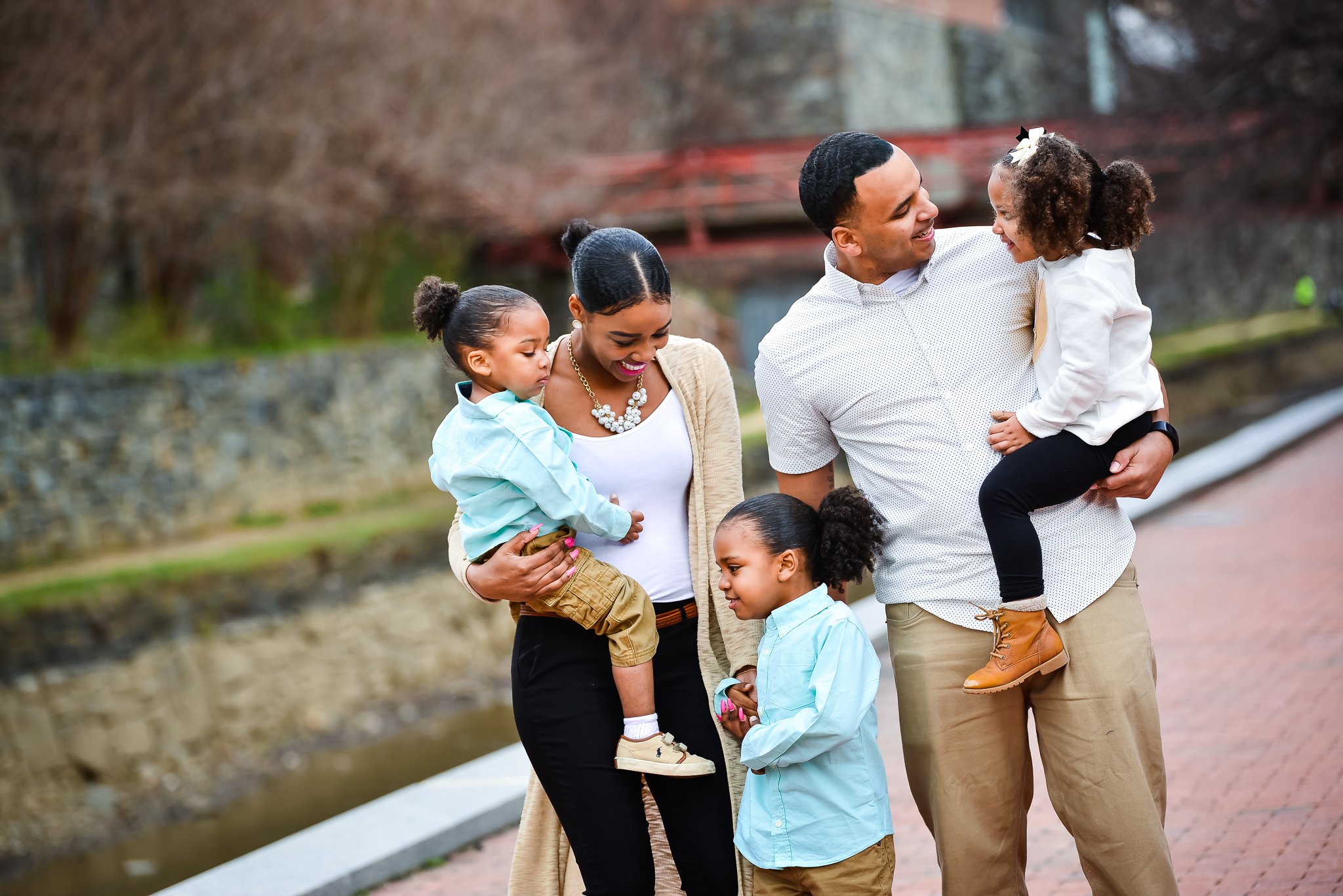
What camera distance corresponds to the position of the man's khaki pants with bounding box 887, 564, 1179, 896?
8.82ft

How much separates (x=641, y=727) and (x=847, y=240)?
1.09 m

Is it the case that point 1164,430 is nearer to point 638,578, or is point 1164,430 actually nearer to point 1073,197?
point 1073,197

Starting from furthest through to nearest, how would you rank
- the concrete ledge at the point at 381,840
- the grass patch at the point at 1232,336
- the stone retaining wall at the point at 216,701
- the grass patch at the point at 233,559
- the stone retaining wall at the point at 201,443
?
the grass patch at the point at 1232,336 → the stone retaining wall at the point at 201,443 → the grass patch at the point at 233,559 → the stone retaining wall at the point at 216,701 → the concrete ledge at the point at 381,840

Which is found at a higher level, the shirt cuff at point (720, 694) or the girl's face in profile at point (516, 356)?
the girl's face in profile at point (516, 356)

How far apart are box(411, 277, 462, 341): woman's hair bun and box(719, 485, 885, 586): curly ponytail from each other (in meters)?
0.77

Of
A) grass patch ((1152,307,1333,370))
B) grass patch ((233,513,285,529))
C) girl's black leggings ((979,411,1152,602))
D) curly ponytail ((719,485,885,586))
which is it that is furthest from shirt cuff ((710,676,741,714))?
grass patch ((1152,307,1333,370))

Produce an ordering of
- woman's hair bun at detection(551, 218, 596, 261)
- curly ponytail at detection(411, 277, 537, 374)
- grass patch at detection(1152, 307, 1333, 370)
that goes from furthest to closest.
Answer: grass patch at detection(1152, 307, 1333, 370) < woman's hair bun at detection(551, 218, 596, 261) < curly ponytail at detection(411, 277, 537, 374)

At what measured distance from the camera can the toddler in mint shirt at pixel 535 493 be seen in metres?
2.79

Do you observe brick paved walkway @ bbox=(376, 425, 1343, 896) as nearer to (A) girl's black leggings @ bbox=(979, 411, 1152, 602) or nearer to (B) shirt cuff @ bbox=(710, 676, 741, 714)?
(B) shirt cuff @ bbox=(710, 676, 741, 714)

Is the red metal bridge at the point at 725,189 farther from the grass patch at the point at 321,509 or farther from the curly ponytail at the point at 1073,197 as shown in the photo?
the curly ponytail at the point at 1073,197

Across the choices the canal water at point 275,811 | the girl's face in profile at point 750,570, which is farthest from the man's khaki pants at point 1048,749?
the canal water at point 275,811

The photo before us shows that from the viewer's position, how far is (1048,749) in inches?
110

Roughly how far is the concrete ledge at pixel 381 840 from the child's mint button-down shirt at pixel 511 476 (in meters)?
2.12

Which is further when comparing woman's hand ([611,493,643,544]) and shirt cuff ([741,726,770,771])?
woman's hand ([611,493,643,544])
